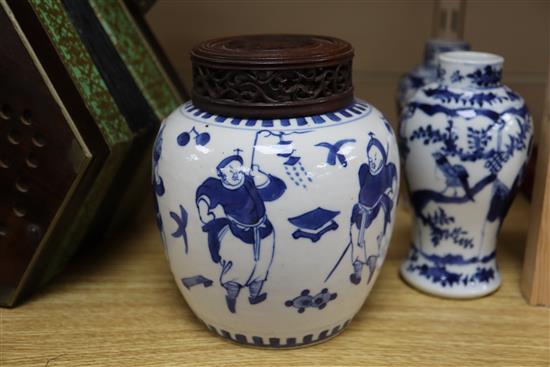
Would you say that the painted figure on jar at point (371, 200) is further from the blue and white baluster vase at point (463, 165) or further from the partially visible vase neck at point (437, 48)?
the partially visible vase neck at point (437, 48)

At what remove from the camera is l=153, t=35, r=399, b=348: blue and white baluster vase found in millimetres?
594

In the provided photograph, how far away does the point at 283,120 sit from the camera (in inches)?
24.2

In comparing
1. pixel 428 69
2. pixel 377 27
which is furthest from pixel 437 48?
pixel 377 27

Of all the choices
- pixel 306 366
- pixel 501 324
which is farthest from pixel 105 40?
pixel 501 324

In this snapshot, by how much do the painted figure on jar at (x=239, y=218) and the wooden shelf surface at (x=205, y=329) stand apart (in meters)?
0.12

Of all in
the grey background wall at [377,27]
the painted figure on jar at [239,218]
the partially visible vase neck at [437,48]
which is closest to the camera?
the painted figure on jar at [239,218]

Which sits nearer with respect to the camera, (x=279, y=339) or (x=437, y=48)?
(x=279, y=339)

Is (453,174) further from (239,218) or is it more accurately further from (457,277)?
(239,218)

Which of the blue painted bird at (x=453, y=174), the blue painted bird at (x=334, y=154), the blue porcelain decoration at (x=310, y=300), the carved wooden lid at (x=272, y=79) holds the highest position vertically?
the carved wooden lid at (x=272, y=79)

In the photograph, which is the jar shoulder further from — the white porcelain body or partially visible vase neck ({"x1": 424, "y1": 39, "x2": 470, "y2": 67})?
partially visible vase neck ({"x1": 424, "y1": 39, "x2": 470, "y2": 67})

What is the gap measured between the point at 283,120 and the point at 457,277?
329mm

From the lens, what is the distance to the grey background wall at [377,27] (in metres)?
1.03

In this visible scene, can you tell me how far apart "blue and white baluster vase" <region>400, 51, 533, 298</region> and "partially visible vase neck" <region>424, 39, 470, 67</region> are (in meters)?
0.12

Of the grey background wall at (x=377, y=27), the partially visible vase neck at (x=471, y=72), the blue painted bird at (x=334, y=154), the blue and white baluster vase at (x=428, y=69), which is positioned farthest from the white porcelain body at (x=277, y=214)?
the grey background wall at (x=377, y=27)
